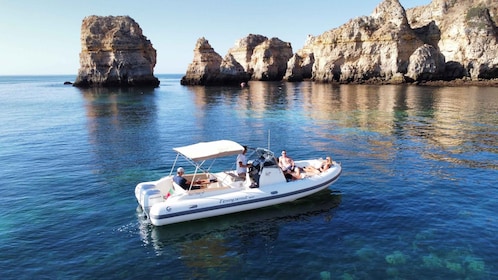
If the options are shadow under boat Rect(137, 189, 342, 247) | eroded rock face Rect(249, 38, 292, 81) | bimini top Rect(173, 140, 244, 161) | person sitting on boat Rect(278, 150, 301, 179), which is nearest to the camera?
shadow under boat Rect(137, 189, 342, 247)

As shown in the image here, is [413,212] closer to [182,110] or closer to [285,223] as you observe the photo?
[285,223]

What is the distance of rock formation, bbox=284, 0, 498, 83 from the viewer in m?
78.4

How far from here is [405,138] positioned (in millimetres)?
29625

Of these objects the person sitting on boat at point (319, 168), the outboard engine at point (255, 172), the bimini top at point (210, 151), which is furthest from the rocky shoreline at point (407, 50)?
the bimini top at point (210, 151)

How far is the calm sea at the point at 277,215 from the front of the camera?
12.0m

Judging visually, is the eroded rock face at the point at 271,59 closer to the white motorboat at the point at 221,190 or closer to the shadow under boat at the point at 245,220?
the white motorboat at the point at 221,190

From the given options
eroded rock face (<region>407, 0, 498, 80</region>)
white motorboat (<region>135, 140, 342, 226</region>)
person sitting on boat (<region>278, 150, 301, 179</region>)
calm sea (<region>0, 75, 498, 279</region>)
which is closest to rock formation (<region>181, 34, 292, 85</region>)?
eroded rock face (<region>407, 0, 498, 80</region>)

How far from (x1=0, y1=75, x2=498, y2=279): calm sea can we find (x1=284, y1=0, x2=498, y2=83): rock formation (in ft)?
175

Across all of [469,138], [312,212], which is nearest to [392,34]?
[469,138]

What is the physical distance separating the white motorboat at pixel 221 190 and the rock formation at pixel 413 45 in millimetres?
72429

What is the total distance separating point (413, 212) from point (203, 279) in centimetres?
957

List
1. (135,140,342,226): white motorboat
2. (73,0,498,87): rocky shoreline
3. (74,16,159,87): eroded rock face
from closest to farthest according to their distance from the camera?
(135,140,342,226): white motorboat → (73,0,498,87): rocky shoreline → (74,16,159,87): eroded rock face

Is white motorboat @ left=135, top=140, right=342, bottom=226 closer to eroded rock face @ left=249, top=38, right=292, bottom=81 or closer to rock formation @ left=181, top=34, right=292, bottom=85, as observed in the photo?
rock formation @ left=181, top=34, right=292, bottom=85

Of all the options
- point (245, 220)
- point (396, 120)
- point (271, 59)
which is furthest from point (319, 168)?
point (271, 59)
